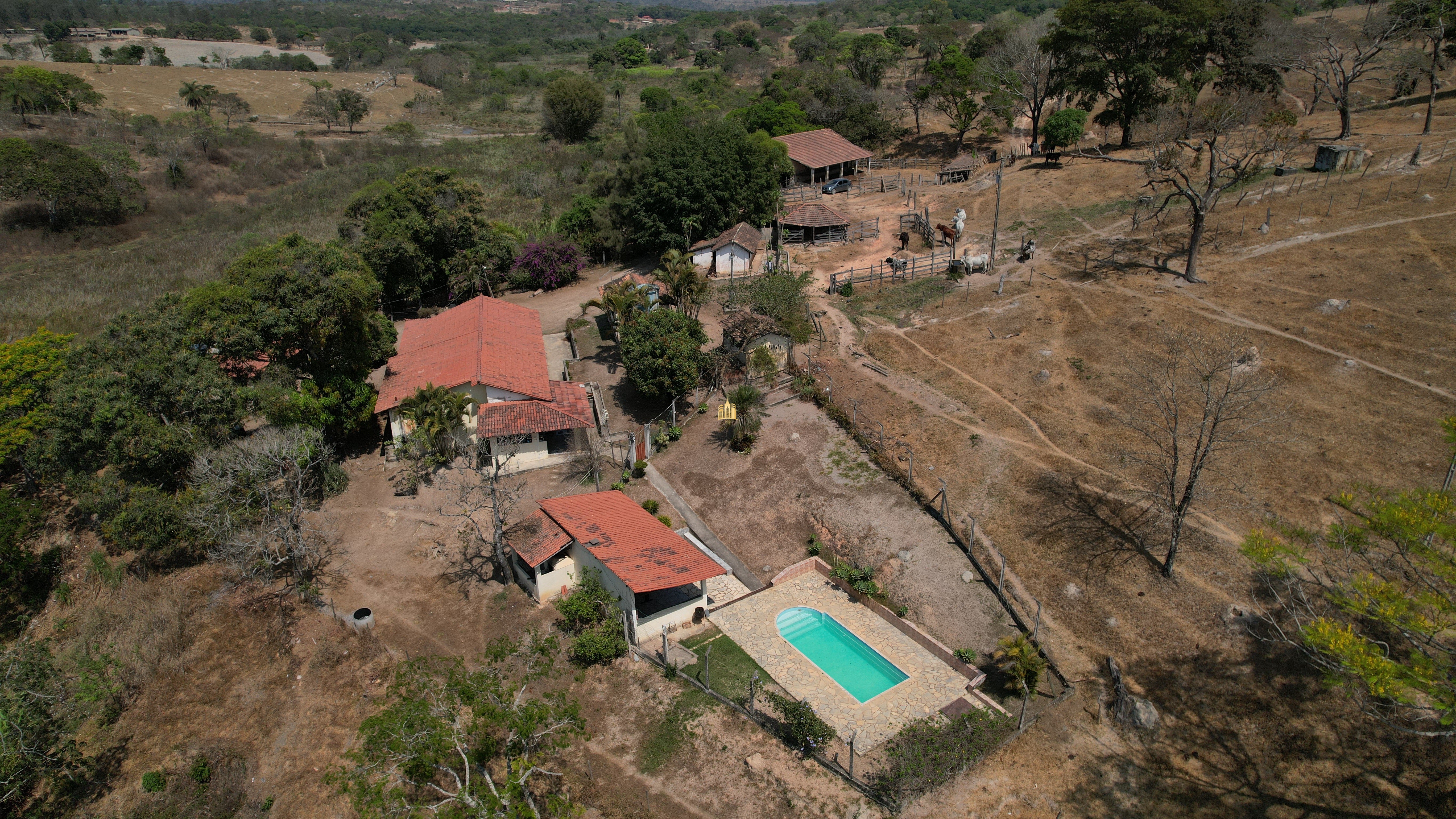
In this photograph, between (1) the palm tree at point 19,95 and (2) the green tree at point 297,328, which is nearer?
(2) the green tree at point 297,328

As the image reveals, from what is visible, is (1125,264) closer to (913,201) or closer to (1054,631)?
(913,201)

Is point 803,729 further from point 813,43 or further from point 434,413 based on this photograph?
point 813,43

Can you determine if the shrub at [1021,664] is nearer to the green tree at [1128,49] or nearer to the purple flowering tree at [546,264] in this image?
the purple flowering tree at [546,264]

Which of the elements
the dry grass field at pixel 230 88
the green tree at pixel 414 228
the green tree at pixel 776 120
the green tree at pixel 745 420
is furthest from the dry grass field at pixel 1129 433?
the dry grass field at pixel 230 88

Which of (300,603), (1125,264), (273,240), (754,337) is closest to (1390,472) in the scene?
(1125,264)

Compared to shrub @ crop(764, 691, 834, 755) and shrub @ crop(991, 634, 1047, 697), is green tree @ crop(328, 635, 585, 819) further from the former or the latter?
shrub @ crop(991, 634, 1047, 697)

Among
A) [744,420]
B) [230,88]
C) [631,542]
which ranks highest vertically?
[230,88]

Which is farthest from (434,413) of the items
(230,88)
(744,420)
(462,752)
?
(230,88)
